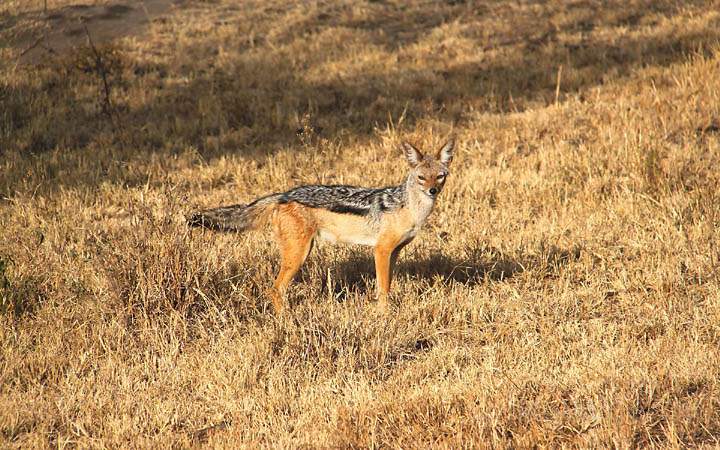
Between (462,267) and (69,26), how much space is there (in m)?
12.1

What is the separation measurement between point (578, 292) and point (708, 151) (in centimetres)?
478

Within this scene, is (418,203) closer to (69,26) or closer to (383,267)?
(383,267)

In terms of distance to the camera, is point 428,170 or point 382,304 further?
point 428,170

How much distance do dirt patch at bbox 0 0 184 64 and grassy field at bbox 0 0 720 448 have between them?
0.16 meters

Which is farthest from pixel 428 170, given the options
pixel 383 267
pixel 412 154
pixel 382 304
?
pixel 382 304

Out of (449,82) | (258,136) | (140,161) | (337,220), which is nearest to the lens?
(337,220)

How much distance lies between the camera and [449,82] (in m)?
14.3

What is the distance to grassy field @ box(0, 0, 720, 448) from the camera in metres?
5.00

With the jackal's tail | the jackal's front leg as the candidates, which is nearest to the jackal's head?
the jackal's front leg

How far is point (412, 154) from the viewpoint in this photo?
700cm

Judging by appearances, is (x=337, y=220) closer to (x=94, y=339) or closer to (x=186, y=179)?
(x=94, y=339)

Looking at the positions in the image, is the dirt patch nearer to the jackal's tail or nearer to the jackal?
the jackal's tail

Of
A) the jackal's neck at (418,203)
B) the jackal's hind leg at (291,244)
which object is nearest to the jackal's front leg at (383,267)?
the jackal's neck at (418,203)

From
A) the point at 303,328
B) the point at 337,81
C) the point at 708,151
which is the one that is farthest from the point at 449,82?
the point at 303,328
